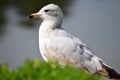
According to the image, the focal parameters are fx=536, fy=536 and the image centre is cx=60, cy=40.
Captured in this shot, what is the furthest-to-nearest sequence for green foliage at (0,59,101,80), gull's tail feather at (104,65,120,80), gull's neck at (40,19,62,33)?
gull's neck at (40,19,62,33) < gull's tail feather at (104,65,120,80) < green foliage at (0,59,101,80)

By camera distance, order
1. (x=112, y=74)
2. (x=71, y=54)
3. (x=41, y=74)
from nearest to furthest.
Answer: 1. (x=41, y=74)
2. (x=112, y=74)
3. (x=71, y=54)

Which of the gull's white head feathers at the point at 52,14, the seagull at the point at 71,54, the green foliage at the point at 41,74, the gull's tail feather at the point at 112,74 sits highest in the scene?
the green foliage at the point at 41,74

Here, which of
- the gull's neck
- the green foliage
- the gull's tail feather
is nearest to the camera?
the green foliage

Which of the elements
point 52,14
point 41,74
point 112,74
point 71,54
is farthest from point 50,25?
point 41,74

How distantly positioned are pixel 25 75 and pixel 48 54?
2415mm

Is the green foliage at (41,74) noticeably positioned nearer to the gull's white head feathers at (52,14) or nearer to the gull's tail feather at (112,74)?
the gull's tail feather at (112,74)

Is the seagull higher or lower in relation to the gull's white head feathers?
lower

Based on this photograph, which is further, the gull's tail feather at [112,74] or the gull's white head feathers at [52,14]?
the gull's white head feathers at [52,14]

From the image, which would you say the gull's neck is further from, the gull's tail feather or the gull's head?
the gull's tail feather

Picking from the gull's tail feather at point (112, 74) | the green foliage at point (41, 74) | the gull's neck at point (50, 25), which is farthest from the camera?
the gull's neck at point (50, 25)

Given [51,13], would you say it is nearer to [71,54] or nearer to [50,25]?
[50,25]

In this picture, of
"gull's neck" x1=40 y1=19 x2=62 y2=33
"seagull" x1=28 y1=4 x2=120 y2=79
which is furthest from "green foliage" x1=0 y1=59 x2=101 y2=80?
"gull's neck" x1=40 y1=19 x2=62 y2=33

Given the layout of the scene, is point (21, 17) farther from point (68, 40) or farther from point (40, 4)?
point (68, 40)

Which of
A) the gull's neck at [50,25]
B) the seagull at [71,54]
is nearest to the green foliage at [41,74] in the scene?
the seagull at [71,54]
